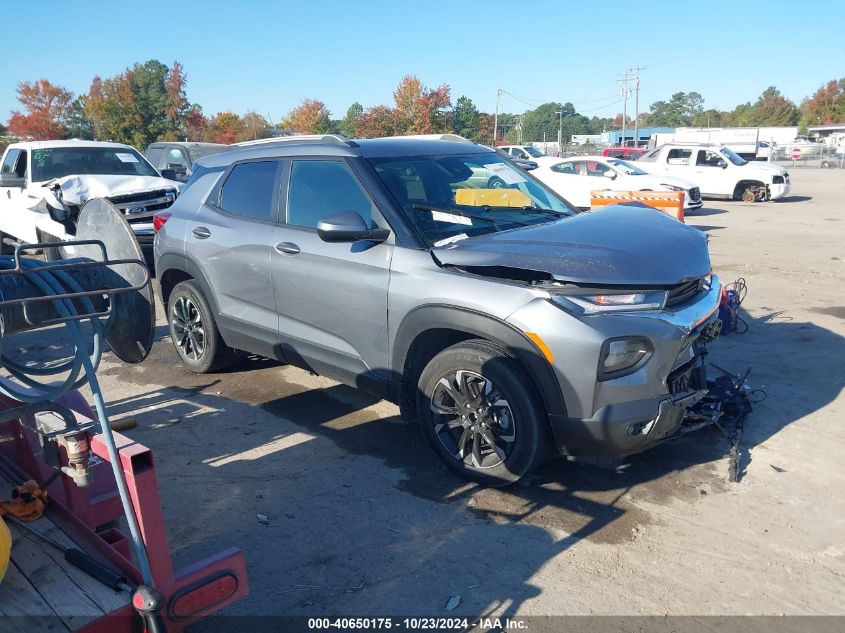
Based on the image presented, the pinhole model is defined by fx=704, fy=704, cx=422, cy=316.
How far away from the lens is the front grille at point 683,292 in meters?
3.68

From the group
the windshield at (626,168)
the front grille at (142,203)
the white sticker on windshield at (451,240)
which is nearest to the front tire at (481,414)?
the white sticker on windshield at (451,240)

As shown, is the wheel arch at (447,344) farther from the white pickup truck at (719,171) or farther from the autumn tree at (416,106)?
the autumn tree at (416,106)

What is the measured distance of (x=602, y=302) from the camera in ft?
11.5

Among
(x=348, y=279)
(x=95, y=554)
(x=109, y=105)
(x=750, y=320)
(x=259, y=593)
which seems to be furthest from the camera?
(x=109, y=105)

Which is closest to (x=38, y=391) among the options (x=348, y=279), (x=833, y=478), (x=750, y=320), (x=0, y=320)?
(x=0, y=320)

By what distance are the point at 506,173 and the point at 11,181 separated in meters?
7.99

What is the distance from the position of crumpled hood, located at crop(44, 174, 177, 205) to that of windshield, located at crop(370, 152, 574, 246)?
239 inches

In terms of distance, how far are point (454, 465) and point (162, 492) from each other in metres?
1.68

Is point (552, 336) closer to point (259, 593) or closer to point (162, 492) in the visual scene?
point (259, 593)

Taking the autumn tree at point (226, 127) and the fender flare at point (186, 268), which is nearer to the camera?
the fender flare at point (186, 268)

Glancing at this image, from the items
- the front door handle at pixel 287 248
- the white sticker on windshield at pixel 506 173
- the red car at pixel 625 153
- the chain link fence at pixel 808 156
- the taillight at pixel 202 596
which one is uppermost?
the chain link fence at pixel 808 156

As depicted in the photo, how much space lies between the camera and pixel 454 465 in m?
4.00

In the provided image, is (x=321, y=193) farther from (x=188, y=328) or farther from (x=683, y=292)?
(x=683, y=292)

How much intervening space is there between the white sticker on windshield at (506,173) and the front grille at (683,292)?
1.56m
